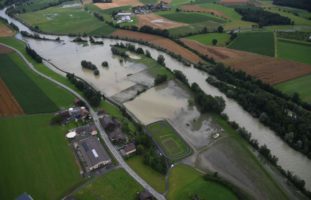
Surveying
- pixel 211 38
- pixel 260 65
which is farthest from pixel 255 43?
pixel 260 65

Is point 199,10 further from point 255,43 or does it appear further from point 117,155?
point 117,155

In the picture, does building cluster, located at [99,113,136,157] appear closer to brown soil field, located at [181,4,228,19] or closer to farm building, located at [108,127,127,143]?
farm building, located at [108,127,127,143]

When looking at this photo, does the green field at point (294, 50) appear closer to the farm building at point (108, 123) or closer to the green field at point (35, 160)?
the farm building at point (108, 123)

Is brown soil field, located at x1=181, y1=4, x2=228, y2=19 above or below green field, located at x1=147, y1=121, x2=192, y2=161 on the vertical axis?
above

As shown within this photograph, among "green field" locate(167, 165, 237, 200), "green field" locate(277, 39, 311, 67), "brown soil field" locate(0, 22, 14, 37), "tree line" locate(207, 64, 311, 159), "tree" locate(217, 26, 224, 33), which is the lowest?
"green field" locate(167, 165, 237, 200)

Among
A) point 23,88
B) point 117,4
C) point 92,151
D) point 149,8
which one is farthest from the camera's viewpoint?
point 117,4

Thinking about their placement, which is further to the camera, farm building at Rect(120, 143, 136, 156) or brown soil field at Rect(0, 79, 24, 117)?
brown soil field at Rect(0, 79, 24, 117)

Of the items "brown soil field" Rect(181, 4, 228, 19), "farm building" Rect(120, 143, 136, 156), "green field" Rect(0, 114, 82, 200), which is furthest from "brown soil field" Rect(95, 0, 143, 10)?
"farm building" Rect(120, 143, 136, 156)

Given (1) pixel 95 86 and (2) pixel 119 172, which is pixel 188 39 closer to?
(1) pixel 95 86
